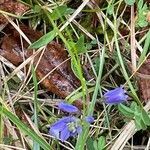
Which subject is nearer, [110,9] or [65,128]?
[65,128]

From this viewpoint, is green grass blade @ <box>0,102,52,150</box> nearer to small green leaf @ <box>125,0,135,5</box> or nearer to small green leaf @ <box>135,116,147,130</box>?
small green leaf @ <box>135,116,147,130</box>

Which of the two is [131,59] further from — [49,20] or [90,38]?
[49,20]

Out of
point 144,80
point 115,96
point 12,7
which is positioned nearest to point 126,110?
point 115,96

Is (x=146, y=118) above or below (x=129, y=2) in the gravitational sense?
below

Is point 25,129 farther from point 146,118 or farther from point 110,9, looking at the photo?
point 110,9

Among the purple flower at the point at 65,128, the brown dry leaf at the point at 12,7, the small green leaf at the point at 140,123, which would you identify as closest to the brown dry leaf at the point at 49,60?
the brown dry leaf at the point at 12,7

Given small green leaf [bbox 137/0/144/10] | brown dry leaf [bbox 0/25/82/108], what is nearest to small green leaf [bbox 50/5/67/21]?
brown dry leaf [bbox 0/25/82/108]
